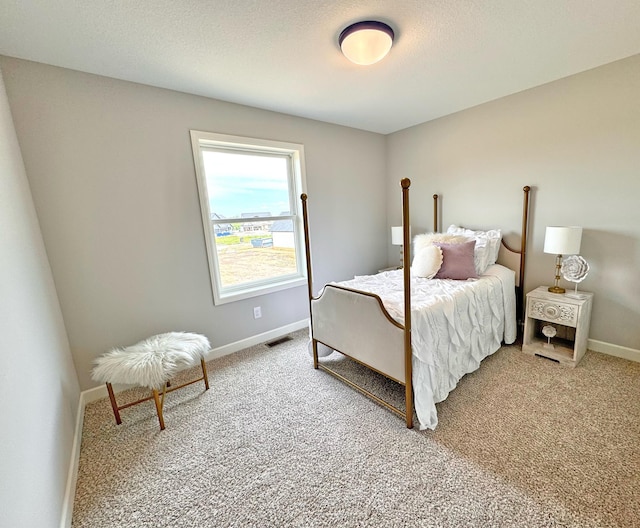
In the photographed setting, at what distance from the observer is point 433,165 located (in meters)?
3.40

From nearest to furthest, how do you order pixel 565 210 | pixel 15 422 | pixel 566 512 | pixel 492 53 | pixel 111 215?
1. pixel 15 422
2. pixel 566 512
3. pixel 492 53
4. pixel 111 215
5. pixel 565 210

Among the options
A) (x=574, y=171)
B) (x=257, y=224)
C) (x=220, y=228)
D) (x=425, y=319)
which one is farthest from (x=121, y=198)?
(x=574, y=171)

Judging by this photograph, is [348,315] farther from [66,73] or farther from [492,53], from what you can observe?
[66,73]

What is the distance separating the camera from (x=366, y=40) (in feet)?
5.32

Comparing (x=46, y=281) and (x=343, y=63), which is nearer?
(x=46, y=281)

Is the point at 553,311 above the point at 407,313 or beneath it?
beneath

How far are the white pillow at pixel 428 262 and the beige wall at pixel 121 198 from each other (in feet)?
5.29

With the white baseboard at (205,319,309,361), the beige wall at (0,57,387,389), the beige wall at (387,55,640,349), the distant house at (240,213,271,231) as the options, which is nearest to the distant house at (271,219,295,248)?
the distant house at (240,213,271,231)

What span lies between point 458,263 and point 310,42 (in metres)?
2.11

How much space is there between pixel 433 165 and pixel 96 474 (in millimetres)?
4008

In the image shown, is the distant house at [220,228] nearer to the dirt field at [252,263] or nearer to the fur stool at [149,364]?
the dirt field at [252,263]

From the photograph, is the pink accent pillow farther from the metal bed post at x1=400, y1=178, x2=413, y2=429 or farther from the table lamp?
the metal bed post at x1=400, y1=178, x2=413, y2=429

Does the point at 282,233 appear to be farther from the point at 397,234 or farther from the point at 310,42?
the point at 310,42

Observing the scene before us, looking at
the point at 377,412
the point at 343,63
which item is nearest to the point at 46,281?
the point at 377,412
